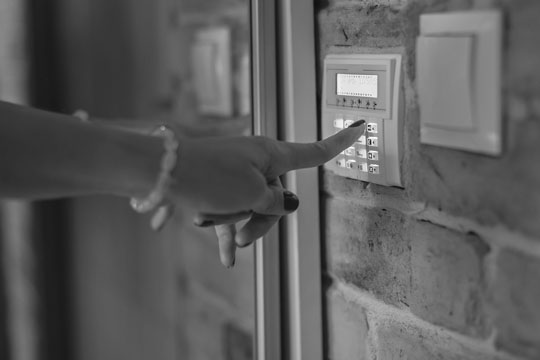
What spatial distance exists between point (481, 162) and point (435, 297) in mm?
155

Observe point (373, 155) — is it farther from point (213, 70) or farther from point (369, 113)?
point (213, 70)

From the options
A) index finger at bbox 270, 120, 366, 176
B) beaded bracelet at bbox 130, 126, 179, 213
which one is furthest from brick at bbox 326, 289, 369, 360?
beaded bracelet at bbox 130, 126, 179, 213

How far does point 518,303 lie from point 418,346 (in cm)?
17

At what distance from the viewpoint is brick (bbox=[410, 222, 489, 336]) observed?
620 millimetres

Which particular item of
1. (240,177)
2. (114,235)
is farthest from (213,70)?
(114,235)

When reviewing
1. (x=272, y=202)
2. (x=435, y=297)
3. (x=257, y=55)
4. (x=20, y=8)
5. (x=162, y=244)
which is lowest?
(x=162, y=244)

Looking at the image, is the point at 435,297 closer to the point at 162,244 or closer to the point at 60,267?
the point at 162,244

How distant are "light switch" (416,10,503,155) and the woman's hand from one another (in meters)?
0.11

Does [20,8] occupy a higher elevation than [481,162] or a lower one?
higher

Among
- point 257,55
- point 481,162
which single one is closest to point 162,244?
point 257,55

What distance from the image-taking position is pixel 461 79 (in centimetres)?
59

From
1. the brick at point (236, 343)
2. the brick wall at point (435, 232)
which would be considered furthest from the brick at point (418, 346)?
the brick at point (236, 343)

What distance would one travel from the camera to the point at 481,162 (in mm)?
597

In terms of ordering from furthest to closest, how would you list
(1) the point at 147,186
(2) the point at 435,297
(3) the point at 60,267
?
(3) the point at 60,267 → (2) the point at 435,297 → (1) the point at 147,186
